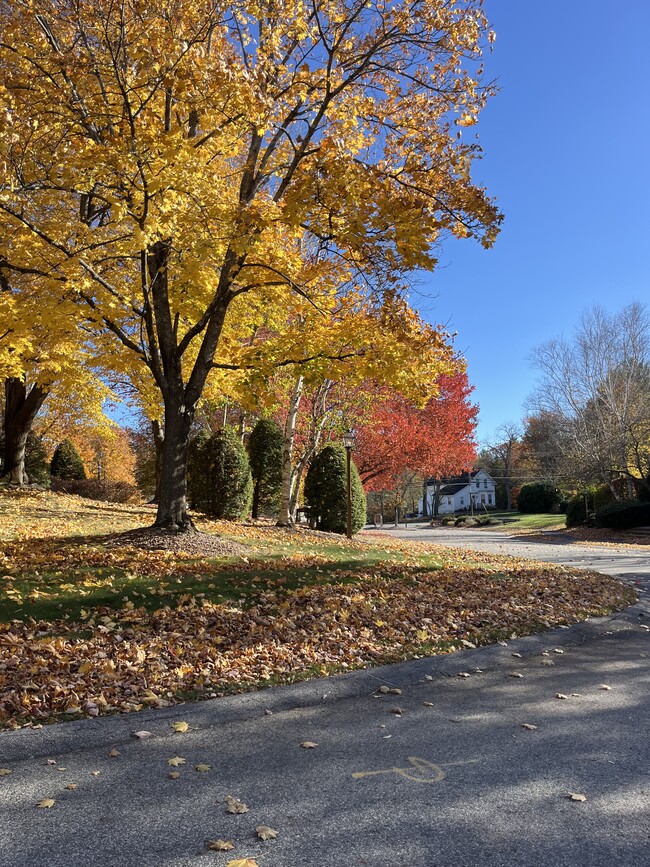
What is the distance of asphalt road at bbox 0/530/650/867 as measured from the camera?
2.55m

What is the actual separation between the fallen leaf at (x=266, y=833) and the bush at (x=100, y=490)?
24.8 metres

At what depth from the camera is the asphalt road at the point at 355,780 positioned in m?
2.55

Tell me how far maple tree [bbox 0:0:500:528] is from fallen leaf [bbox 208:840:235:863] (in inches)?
256

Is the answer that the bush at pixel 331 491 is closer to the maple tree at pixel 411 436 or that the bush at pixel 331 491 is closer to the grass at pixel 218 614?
the maple tree at pixel 411 436

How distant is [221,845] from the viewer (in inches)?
100

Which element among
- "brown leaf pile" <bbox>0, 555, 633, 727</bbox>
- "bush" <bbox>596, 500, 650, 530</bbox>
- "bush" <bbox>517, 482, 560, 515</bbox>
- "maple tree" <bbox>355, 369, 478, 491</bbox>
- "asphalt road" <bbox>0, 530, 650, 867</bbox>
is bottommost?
"asphalt road" <bbox>0, 530, 650, 867</bbox>

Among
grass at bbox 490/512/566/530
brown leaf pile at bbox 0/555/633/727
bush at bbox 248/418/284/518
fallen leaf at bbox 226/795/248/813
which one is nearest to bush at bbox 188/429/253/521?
bush at bbox 248/418/284/518

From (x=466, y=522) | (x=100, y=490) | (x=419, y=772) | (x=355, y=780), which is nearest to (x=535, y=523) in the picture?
(x=466, y=522)

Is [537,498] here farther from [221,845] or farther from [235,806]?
[221,845]

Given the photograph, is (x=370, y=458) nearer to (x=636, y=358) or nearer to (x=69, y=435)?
(x=636, y=358)

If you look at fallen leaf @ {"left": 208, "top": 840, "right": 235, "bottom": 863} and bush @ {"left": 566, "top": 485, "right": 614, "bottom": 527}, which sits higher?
bush @ {"left": 566, "top": 485, "right": 614, "bottom": 527}

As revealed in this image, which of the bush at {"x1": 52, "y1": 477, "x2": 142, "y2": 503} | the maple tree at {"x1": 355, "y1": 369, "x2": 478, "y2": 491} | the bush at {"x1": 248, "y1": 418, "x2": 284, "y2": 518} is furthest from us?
the bush at {"x1": 52, "y1": 477, "x2": 142, "y2": 503}

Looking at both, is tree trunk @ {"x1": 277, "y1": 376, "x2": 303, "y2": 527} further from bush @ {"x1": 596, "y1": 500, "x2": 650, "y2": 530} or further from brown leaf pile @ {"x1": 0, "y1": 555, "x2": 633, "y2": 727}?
bush @ {"x1": 596, "y1": 500, "x2": 650, "y2": 530}

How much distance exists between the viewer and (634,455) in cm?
2795
